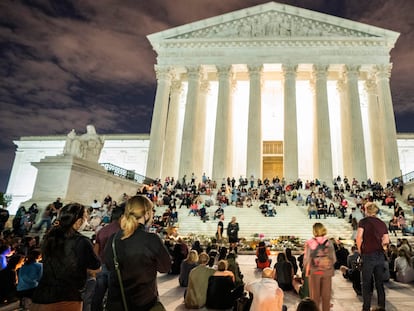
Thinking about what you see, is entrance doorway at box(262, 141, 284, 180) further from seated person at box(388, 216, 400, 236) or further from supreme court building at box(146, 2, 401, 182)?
seated person at box(388, 216, 400, 236)

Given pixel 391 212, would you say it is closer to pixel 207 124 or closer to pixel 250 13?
pixel 207 124

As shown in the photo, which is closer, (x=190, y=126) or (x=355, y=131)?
(x=355, y=131)

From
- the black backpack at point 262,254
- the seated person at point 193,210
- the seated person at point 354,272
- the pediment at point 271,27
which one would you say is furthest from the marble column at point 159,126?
the seated person at point 354,272

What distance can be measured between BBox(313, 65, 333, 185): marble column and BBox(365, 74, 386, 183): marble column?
586 cm

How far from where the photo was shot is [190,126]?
1249 inches

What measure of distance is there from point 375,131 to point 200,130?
19.5 meters

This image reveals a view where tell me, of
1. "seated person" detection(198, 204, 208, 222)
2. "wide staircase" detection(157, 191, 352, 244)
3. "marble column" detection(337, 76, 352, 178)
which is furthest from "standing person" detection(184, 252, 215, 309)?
"marble column" detection(337, 76, 352, 178)

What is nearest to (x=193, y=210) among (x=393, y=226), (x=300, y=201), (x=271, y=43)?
(x=300, y=201)

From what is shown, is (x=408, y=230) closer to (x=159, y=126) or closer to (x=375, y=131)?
(x=375, y=131)

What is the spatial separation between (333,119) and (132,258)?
38530 mm

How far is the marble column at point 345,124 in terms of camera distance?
30.9 meters

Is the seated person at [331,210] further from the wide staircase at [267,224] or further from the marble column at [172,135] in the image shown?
the marble column at [172,135]

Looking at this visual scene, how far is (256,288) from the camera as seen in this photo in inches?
173

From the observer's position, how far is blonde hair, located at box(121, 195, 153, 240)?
261 cm
